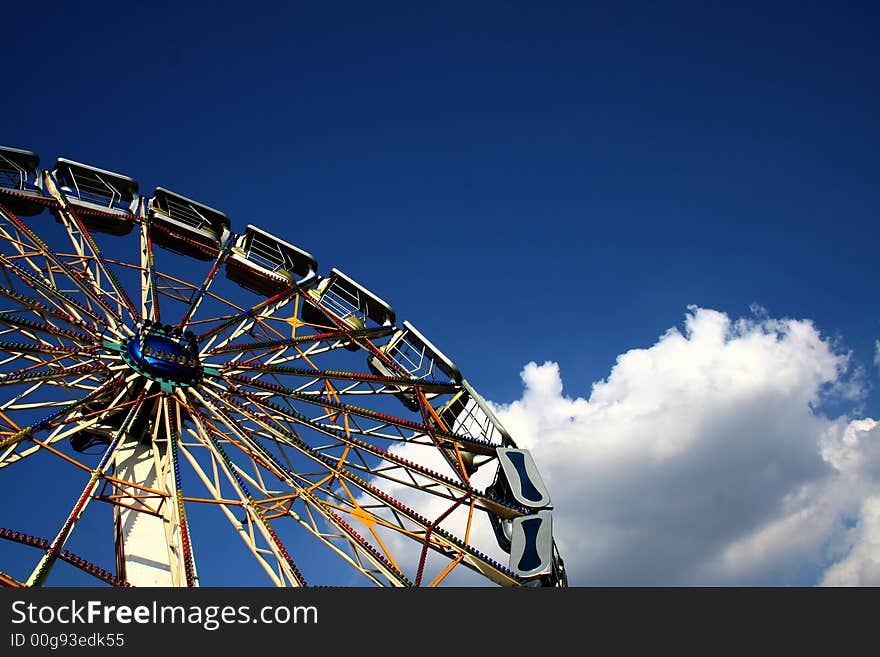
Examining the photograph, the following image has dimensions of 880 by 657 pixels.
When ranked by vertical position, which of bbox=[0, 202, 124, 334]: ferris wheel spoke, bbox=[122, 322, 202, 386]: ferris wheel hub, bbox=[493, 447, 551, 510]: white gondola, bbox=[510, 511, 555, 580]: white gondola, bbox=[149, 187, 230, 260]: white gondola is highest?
bbox=[149, 187, 230, 260]: white gondola

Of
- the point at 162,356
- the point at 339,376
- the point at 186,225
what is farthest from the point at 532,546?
the point at 186,225

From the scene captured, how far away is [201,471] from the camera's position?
15445 millimetres

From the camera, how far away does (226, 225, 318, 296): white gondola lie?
68.7 ft

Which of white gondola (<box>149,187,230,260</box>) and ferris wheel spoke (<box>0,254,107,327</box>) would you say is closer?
ferris wheel spoke (<box>0,254,107,327</box>)

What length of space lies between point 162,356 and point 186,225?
17.0ft

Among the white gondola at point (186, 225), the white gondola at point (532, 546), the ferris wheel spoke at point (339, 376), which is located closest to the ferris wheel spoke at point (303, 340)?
the ferris wheel spoke at point (339, 376)

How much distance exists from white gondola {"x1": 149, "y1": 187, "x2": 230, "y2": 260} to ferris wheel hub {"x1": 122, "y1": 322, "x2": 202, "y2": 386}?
3.82 meters

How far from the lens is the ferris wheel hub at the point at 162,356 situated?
16484mm

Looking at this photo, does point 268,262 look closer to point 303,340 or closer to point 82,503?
point 303,340

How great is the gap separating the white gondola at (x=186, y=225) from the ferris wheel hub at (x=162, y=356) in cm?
382

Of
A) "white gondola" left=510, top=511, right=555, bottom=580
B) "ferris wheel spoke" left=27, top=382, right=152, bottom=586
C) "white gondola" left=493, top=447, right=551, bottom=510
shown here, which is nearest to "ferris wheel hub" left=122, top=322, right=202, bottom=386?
"ferris wheel spoke" left=27, top=382, right=152, bottom=586

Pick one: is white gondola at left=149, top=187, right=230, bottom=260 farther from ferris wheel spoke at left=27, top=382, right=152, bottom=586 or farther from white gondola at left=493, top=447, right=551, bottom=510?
white gondola at left=493, top=447, right=551, bottom=510

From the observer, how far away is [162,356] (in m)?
16.7
